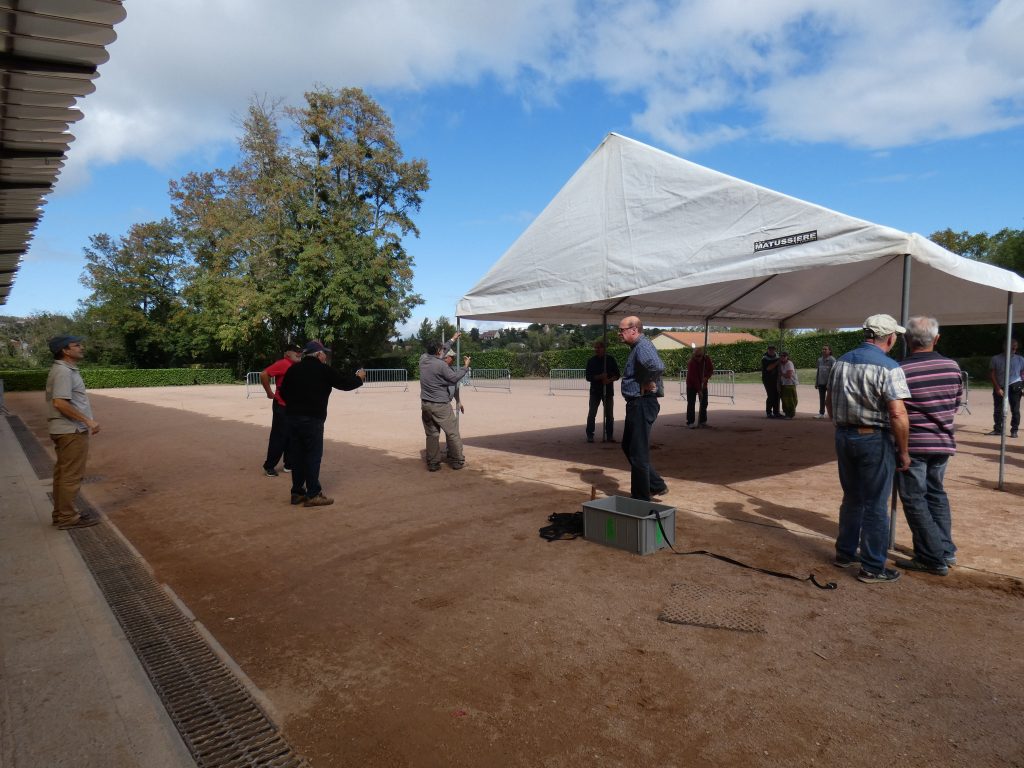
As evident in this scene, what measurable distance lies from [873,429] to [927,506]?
0.76 meters

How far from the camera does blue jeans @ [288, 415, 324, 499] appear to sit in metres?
6.19

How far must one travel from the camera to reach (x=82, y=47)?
3.34 meters

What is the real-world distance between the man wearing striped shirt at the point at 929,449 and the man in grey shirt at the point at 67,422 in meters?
6.61

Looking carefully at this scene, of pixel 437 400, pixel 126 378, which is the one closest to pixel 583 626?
pixel 437 400

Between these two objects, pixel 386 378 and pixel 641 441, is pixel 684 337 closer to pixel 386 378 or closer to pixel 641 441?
pixel 386 378

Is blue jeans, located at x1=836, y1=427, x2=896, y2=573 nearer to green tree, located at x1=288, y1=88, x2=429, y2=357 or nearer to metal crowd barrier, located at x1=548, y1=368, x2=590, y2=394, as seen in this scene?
metal crowd barrier, located at x1=548, y1=368, x2=590, y2=394

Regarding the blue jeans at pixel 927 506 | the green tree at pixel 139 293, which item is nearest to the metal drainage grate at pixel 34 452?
the blue jeans at pixel 927 506

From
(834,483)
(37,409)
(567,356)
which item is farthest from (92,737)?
(567,356)

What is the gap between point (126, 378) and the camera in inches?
1526

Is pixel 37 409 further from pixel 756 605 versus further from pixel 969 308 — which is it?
pixel 969 308

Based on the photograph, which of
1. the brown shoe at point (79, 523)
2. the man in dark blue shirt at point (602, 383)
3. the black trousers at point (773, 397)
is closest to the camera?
the brown shoe at point (79, 523)

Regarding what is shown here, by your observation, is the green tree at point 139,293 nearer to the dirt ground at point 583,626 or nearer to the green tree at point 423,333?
the green tree at point 423,333

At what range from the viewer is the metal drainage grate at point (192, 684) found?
96.1 inches

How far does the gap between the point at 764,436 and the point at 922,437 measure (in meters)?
7.50
